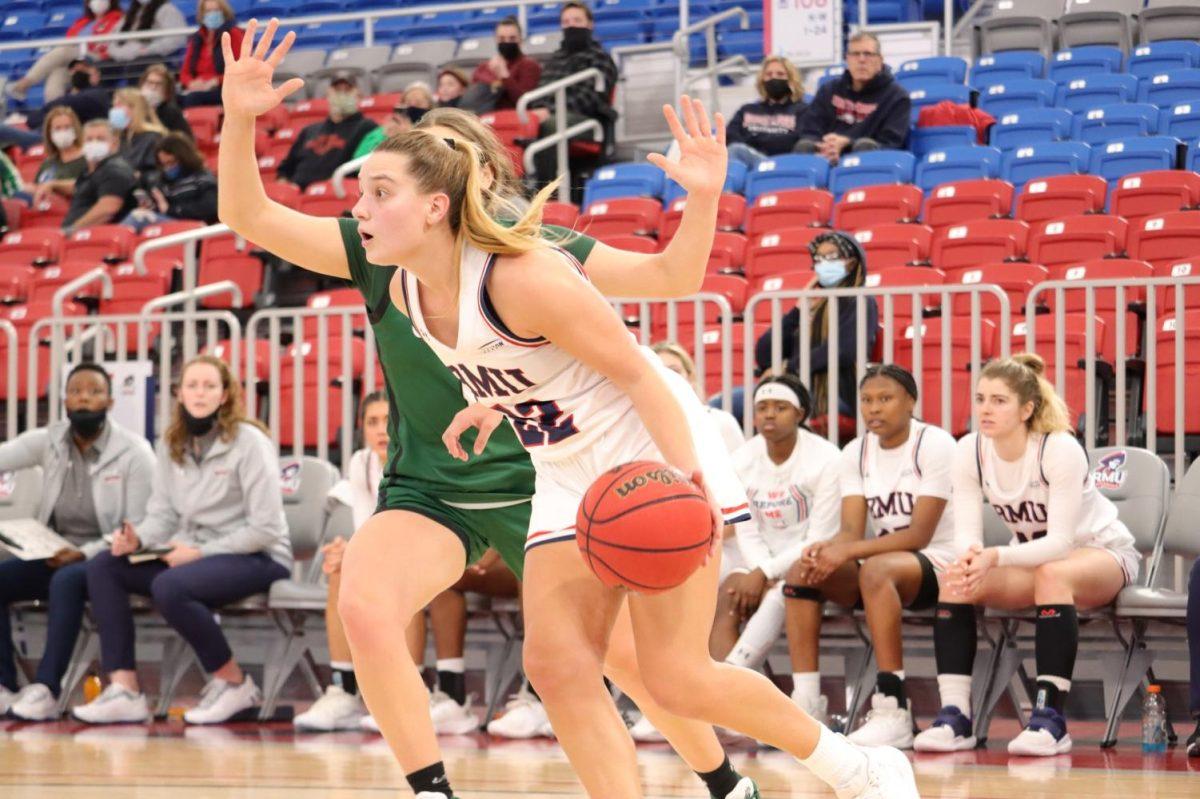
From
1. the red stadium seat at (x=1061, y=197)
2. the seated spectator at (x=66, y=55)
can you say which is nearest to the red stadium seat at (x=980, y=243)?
the red stadium seat at (x=1061, y=197)

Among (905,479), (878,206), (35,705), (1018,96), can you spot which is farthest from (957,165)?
(35,705)

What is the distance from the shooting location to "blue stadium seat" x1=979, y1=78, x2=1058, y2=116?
12.9 metres

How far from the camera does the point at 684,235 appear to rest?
3.69 m

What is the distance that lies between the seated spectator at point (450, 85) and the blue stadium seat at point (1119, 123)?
5351 mm

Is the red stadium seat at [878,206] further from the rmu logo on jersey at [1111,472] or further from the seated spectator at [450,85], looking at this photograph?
the seated spectator at [450,85]

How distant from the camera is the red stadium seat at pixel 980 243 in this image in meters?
10.2

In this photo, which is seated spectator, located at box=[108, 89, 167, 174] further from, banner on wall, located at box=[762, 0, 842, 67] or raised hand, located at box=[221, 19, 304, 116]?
raised hand, located at box=[221, 19, 304, 116]

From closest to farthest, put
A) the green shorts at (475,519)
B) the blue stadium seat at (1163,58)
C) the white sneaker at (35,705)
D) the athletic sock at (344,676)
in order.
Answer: the green shorts at (475,519) → the athletic sock at (344,676) → the white sneaker at (35,705) → the blue stadium seat at (1163,58)

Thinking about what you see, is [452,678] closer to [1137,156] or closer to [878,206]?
→ [878,206]

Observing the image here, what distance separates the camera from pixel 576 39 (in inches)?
561

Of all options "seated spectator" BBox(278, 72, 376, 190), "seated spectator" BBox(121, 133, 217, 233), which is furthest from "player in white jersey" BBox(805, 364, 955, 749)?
"seated spectator" BBox(121, 133, 217, 233)

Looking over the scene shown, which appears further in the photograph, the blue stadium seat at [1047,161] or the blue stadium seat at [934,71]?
the blue stadium seat at [934,71]

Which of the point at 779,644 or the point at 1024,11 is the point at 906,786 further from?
the point at 1024,11

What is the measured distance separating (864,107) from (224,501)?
633 cm
